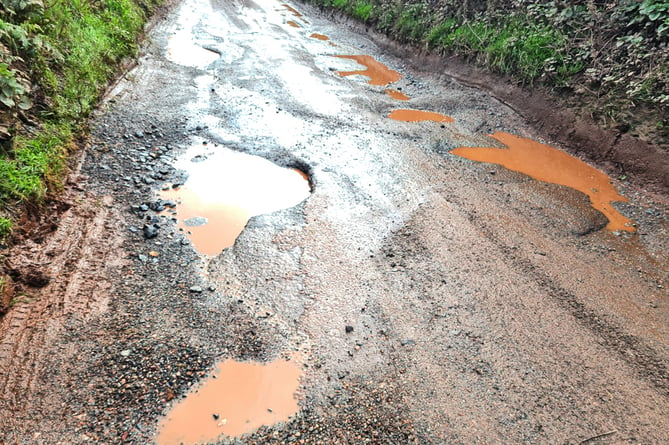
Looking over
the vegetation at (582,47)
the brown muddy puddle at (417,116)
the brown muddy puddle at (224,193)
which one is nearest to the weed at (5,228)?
the brown muddy puddle at (224,193)

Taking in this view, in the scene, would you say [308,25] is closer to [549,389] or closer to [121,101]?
[121,101]

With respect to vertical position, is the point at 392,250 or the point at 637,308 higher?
the point at 637,308

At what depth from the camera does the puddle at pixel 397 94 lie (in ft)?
25.7

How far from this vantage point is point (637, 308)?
333 centimetres

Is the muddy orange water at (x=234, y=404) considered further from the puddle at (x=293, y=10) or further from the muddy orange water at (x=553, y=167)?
the puddle at (x=293, y=10)

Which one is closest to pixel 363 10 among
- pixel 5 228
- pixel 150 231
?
pixel 150 231

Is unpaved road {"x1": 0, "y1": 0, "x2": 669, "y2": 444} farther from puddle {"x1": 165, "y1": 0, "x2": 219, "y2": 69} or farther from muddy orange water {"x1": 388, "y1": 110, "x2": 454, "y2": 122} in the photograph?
puddle {"x1": 165, "y1": 0, "x2": 219, "y2": 69}

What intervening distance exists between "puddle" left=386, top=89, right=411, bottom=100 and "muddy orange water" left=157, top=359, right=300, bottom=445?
21.1 feet

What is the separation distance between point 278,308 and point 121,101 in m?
4.97

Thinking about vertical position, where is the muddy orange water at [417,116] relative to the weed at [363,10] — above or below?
below

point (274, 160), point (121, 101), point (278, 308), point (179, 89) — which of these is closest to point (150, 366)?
point (278, 308)

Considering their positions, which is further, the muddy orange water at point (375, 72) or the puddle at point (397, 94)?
the muddy orange water at point (375, 72)

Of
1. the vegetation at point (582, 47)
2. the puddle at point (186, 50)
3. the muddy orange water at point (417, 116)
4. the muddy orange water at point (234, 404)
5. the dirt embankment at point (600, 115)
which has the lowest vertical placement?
the muddy orange water at point (234, 404)

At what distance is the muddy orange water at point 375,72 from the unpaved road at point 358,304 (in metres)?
3.68
